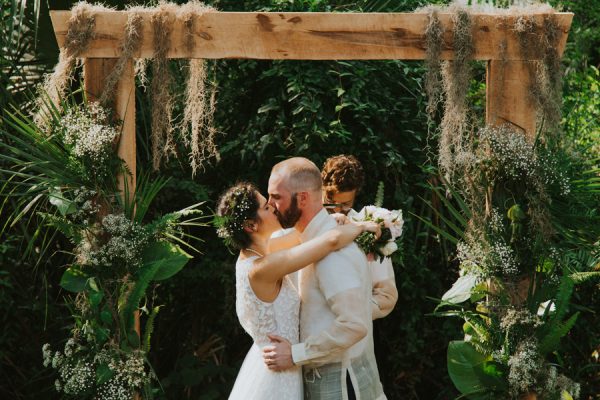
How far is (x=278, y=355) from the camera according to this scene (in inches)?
147

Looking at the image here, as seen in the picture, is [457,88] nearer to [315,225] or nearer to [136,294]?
[315,225]

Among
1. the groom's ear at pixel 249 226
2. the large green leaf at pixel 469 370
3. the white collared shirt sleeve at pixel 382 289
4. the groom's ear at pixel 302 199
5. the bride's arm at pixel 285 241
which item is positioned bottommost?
the large green leaf at pixel 469 370

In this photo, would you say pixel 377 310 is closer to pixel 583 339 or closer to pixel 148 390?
pixel 148 390

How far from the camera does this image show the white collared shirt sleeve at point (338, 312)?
362cm

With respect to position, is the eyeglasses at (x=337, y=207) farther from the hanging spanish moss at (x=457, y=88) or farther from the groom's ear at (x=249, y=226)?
the groom's ear at (x=249, y=226)

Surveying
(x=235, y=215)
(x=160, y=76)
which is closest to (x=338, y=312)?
(x=235, y=215)

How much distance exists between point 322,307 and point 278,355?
0.28m

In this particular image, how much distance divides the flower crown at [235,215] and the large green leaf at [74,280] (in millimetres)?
1265

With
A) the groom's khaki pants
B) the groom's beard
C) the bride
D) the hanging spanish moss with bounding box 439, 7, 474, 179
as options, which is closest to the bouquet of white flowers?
the bride

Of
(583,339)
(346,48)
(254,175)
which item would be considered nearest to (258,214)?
(346,48)

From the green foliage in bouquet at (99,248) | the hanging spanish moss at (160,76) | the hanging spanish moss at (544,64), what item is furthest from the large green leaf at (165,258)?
the hanging spanish moss at (544,64)

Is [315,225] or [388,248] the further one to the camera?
[388,248]

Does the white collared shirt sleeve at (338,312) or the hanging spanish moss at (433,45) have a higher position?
the hanging spanish moss at (433,45)

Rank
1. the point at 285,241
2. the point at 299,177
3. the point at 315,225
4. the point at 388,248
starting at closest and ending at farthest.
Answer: the point at 299,177 < the point at 315,225 < the point at 285,241 < the point at 388,248
